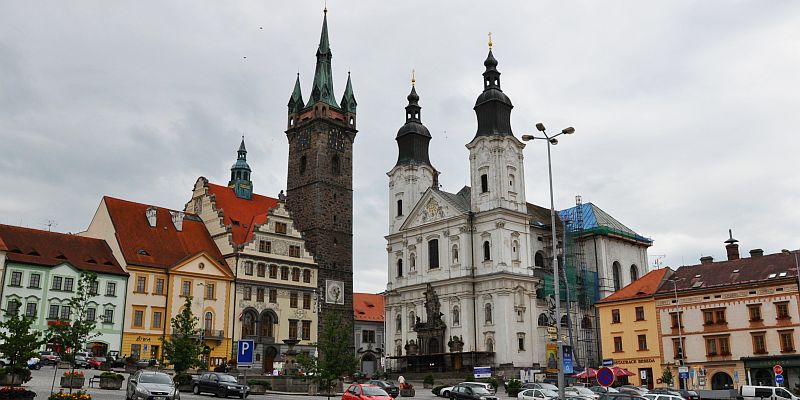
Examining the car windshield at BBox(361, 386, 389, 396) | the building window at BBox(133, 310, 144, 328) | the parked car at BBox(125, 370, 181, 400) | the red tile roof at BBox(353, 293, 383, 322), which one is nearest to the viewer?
the parked car at BBox(125, 370, 181, 400)

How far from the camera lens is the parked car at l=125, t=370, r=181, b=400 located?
93.0ft

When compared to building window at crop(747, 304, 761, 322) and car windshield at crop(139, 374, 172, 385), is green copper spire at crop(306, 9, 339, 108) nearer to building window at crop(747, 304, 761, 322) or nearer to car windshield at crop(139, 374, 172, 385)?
building window at crop(747, 304, 761, 322)

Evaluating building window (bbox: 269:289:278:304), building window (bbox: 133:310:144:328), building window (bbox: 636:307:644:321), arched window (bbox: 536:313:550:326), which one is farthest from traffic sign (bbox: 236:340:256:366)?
arched window (bbox: 536:313:550:326)

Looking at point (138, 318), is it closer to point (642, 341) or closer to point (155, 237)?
point (155, 237)

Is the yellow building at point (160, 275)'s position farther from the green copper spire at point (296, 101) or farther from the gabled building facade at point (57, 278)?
the green copper spire at point (296, 101)

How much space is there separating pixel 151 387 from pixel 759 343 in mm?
45754

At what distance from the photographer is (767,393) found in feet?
142

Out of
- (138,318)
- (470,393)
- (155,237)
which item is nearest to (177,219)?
(155,237)

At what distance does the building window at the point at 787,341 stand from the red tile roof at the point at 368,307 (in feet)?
188

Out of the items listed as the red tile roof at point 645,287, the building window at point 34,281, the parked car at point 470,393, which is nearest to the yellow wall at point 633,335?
the red tile roof at point 645,287

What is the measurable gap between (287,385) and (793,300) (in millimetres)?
37162

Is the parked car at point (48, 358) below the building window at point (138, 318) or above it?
below

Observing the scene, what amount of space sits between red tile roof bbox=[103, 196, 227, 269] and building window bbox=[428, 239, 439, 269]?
24159 millimetres

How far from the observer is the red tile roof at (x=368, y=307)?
338 feet
